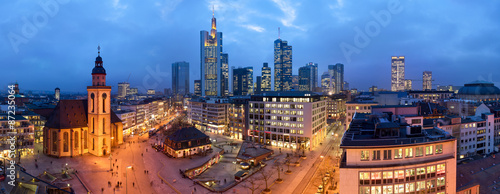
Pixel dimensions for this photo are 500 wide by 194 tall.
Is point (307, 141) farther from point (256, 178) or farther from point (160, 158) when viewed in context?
point (160, 158)

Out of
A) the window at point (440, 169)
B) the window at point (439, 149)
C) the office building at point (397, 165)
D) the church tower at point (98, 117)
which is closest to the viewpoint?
the office building at point (397, 165)

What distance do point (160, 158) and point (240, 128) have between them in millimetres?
37053

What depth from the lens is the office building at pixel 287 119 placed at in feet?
259

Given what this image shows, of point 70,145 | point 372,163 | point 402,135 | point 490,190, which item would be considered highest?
point 402,135

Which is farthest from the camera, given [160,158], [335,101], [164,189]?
[335,101]

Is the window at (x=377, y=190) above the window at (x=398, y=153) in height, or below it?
below

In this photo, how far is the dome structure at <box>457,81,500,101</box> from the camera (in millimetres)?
128250

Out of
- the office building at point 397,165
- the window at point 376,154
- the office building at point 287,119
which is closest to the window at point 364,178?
the office building at point 397,165

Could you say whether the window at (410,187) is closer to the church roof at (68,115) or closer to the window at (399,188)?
the window at (399,188)

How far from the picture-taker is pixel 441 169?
105ft

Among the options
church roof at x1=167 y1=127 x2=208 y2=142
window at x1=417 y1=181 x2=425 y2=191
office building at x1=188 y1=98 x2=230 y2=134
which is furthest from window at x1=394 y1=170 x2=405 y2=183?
office building at x1=188 y1=98 x2=230 y2=134

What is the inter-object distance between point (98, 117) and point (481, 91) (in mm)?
166853

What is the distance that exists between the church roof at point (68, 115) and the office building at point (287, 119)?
49.3 m

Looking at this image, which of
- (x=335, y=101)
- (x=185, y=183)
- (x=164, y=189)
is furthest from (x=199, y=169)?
(x=335, y=101)
